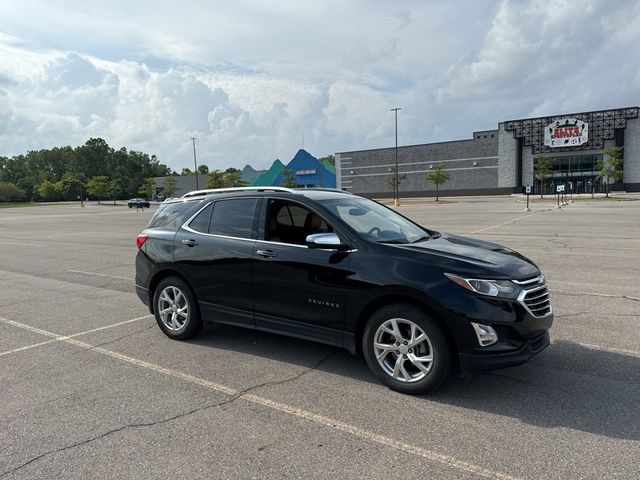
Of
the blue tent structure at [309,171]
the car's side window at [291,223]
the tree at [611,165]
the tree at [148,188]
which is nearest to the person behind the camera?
the car's side window at [291,223]

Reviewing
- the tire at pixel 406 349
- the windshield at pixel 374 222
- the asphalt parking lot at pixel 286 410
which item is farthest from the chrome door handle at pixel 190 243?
the tire at pixel 406 349

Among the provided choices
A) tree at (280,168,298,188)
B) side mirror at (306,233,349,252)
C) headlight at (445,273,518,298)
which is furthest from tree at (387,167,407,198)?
headlight at (445,273,518,298)

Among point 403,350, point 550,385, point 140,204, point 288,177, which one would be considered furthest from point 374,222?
point 288,177

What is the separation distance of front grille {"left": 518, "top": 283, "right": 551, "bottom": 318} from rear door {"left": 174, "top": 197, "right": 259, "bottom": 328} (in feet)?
8.37

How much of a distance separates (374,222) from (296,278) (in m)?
1.00

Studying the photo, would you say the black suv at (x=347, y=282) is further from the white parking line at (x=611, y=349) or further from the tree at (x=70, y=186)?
the tree at (x=70, y=186)

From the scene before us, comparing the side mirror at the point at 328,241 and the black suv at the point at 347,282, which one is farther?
the side mirror at the point at 328,241

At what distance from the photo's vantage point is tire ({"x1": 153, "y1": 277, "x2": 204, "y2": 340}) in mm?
5434

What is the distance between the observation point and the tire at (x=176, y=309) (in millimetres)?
5434

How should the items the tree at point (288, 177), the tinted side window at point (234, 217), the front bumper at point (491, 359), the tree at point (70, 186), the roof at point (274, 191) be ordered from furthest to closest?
the tree at point (70, 186)
the tree at point (288, 177)
the tinted side window at point (234, 217)
the roof at point (274, 191)
the front bumper at point (491, 359)

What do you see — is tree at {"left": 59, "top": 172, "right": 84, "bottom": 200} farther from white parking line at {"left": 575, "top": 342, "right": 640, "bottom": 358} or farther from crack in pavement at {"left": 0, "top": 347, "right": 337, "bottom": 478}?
white parking line at {"left": 575, "top": 342, "right": 640, "bottom": 358}

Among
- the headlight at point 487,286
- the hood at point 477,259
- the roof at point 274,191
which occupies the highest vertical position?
the roof at point 274,191

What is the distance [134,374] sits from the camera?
15.1 ft

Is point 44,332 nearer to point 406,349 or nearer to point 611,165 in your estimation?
point 406,349
